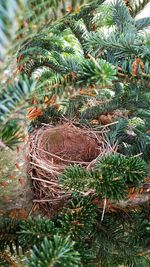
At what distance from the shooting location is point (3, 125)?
0.42 metres

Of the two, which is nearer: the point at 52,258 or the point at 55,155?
the point at 52,258

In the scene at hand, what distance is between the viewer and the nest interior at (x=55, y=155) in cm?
87

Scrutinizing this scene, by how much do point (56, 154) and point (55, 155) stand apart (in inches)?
3.8

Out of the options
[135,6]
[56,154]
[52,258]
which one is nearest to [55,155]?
[56,154]

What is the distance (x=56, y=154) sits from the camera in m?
1.24

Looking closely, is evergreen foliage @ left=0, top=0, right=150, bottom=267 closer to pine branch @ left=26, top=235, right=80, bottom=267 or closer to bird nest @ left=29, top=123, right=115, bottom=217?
pine branch @ left=26, top=235, right=80, bottom=267

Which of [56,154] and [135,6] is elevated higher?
[135,6]

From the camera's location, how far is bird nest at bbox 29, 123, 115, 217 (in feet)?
2.86

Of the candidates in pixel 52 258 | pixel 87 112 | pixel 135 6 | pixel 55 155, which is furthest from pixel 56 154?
pixel 52 258

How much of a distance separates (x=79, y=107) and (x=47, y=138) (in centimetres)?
19

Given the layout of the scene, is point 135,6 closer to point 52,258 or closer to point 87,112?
point 87,112

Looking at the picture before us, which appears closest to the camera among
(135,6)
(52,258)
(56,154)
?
(52,258)

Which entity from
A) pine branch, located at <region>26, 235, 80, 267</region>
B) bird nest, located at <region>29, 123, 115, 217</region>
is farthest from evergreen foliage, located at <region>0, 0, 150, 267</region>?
bird nest, located at <region>29, 123, 115, 217</region>

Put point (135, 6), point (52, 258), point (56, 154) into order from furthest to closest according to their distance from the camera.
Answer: point (56, 154)
point (135, 6)
point (52, 258)
